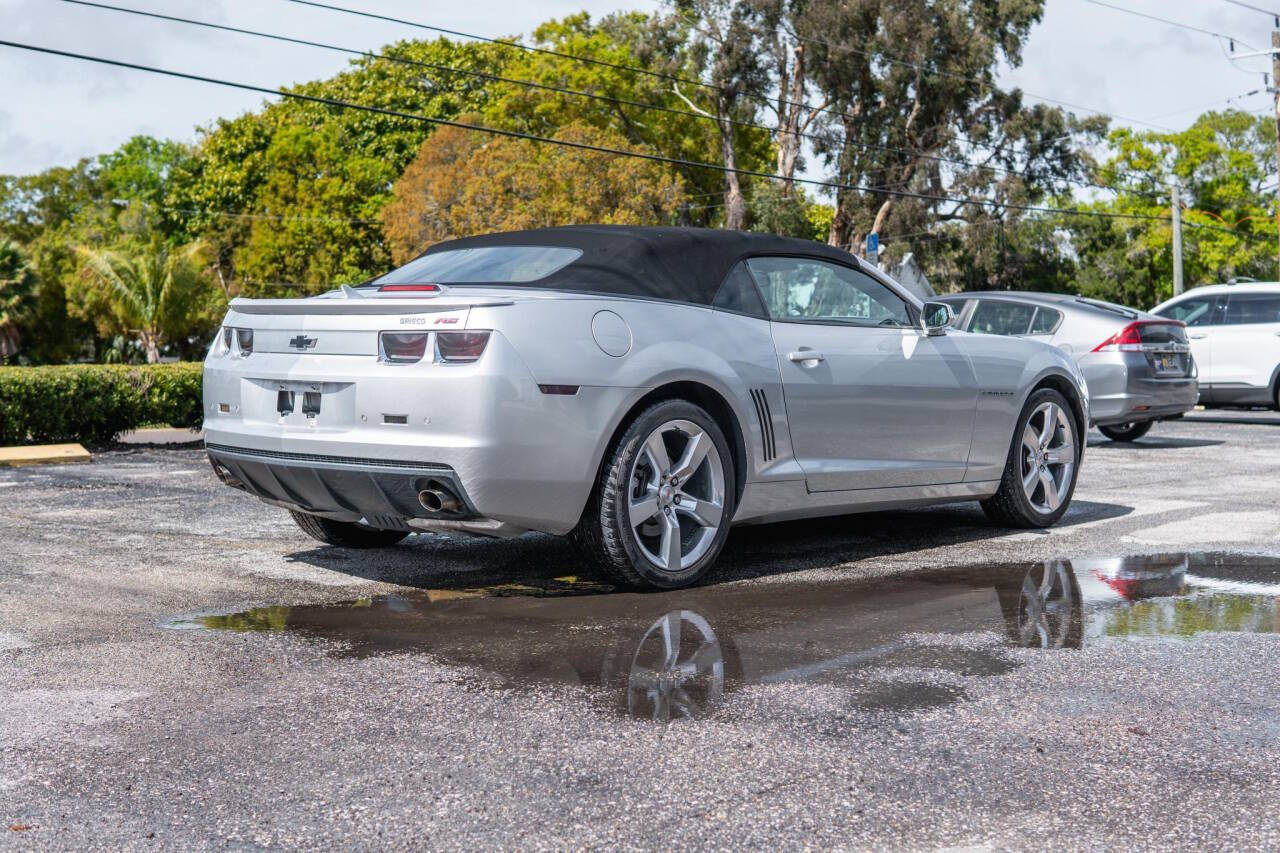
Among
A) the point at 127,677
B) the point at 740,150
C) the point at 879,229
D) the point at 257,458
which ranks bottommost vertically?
the point at 127,677

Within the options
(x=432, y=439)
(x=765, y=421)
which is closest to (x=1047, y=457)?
(x=765, y=421)

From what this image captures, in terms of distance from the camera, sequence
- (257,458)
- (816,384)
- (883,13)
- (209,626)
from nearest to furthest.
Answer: (209,626)
(257,458)
(816,384)
(883,13)

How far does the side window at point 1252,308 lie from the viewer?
17375 millimetres

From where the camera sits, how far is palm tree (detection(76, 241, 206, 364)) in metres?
Answer: 50.5

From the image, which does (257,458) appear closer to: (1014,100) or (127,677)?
(127,677)

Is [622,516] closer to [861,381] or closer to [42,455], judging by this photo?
[861,381]

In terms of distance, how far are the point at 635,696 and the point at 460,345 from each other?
1.70 meters

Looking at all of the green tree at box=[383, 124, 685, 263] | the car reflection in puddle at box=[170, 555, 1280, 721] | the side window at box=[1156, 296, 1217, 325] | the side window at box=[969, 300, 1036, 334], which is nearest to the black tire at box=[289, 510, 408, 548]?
the car reflection in puddle at box=[170, 555, 1280, 721]

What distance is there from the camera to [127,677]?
4230 mm

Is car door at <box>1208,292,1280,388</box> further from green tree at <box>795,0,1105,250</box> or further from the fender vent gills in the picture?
green tree at <box>795,0,1105,250</box>

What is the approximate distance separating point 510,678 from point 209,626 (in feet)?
4.52

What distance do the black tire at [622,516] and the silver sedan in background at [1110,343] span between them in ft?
25.1

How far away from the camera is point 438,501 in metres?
5.24

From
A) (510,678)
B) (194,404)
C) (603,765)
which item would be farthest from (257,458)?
(194,404)
